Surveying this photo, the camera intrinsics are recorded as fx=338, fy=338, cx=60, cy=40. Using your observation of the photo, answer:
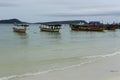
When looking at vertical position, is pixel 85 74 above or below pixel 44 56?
above

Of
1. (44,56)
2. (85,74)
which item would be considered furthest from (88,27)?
(85,74)

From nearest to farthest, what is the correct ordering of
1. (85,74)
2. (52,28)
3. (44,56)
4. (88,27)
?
(85,74) < (44,56) < (52,28) < (88,27)

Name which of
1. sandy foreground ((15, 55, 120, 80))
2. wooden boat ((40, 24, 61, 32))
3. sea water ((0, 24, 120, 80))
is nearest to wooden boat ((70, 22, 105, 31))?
wooden boat ((40, 24, 61, 32))

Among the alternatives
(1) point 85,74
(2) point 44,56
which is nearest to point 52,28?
(2) point 44,56

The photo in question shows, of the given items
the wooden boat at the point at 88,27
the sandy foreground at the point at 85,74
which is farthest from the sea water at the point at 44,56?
the wooden boat at the point at 88,27

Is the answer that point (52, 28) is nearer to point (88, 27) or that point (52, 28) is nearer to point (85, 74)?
point (88, 27)

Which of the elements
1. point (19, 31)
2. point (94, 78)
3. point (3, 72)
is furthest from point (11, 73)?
point (19, 31)

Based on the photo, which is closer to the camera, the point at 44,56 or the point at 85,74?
the point at 85,74

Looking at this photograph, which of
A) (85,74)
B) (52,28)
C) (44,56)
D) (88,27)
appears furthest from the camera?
(88,27)

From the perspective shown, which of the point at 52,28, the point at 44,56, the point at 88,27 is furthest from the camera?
the point at 88,27

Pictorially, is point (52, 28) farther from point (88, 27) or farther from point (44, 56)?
point (44, 56)

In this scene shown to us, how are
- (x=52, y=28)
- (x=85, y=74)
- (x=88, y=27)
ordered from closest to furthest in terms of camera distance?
1. (x=85, y=74)
2. (x=52, y=28)
3. (x=88, y=27)

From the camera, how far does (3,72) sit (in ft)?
51.0

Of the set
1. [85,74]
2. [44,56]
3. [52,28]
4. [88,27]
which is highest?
[85,74]
